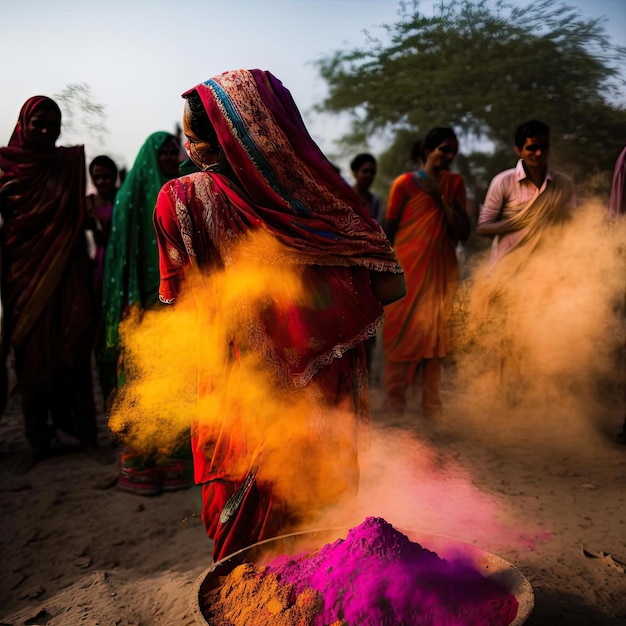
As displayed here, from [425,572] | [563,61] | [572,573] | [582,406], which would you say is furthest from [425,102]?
[425,572]

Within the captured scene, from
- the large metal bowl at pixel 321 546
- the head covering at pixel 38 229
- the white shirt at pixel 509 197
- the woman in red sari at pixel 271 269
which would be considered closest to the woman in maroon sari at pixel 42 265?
the head covering at pixel 38 229

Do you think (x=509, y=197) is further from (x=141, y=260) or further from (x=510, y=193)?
(x=141, y=260)

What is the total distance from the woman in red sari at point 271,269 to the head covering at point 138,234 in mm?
2212

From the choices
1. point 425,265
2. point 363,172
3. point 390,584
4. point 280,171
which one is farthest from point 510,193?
point 390,584

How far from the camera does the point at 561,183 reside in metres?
5.62

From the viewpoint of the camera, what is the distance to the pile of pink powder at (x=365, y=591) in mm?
2047

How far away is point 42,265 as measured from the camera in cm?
495

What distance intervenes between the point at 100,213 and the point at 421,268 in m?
2.75

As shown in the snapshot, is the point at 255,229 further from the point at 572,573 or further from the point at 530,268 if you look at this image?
the point at 530,268

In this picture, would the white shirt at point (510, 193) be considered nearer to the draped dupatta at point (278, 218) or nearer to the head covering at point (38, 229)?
the head covering at point (38, 229)

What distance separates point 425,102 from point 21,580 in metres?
8.21

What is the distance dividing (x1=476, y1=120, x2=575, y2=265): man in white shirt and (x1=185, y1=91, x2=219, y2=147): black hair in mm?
3849

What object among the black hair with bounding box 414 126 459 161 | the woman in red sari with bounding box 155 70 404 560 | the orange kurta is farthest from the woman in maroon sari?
the woman in red sari with bounding box 155 70 404 560

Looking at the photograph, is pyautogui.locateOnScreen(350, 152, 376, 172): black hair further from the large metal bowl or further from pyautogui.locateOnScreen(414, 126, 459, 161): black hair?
the large metal bowl
